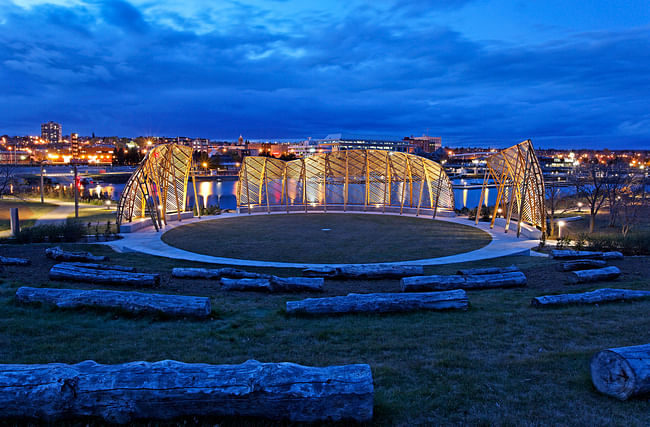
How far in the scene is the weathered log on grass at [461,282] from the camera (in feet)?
38.1

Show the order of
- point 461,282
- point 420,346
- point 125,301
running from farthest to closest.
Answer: point 461,282 → point 125,301 → point 420,346

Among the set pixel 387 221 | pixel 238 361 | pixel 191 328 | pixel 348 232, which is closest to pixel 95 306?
pixel 191 328

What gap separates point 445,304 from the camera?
31.4 ft

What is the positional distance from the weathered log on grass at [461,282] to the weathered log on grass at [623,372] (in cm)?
635

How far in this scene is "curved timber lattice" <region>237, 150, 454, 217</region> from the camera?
124ft

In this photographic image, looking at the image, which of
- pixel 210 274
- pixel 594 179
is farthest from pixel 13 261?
pixel 594 179

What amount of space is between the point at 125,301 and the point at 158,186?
24432 millimetres

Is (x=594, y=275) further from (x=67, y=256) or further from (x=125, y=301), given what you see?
(x=67, y=256)

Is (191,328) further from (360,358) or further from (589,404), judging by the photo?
(589,404)

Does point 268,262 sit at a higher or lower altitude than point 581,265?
lower

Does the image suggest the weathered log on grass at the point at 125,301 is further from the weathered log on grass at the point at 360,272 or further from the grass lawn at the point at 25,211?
the grass lawn at the point at 25,211

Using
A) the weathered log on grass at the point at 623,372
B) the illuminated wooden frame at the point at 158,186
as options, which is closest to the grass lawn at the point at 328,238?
the illuminated wooden frame at the point at 158,186

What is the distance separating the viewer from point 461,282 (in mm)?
12133

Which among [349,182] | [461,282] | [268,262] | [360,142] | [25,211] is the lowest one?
[268,262]
